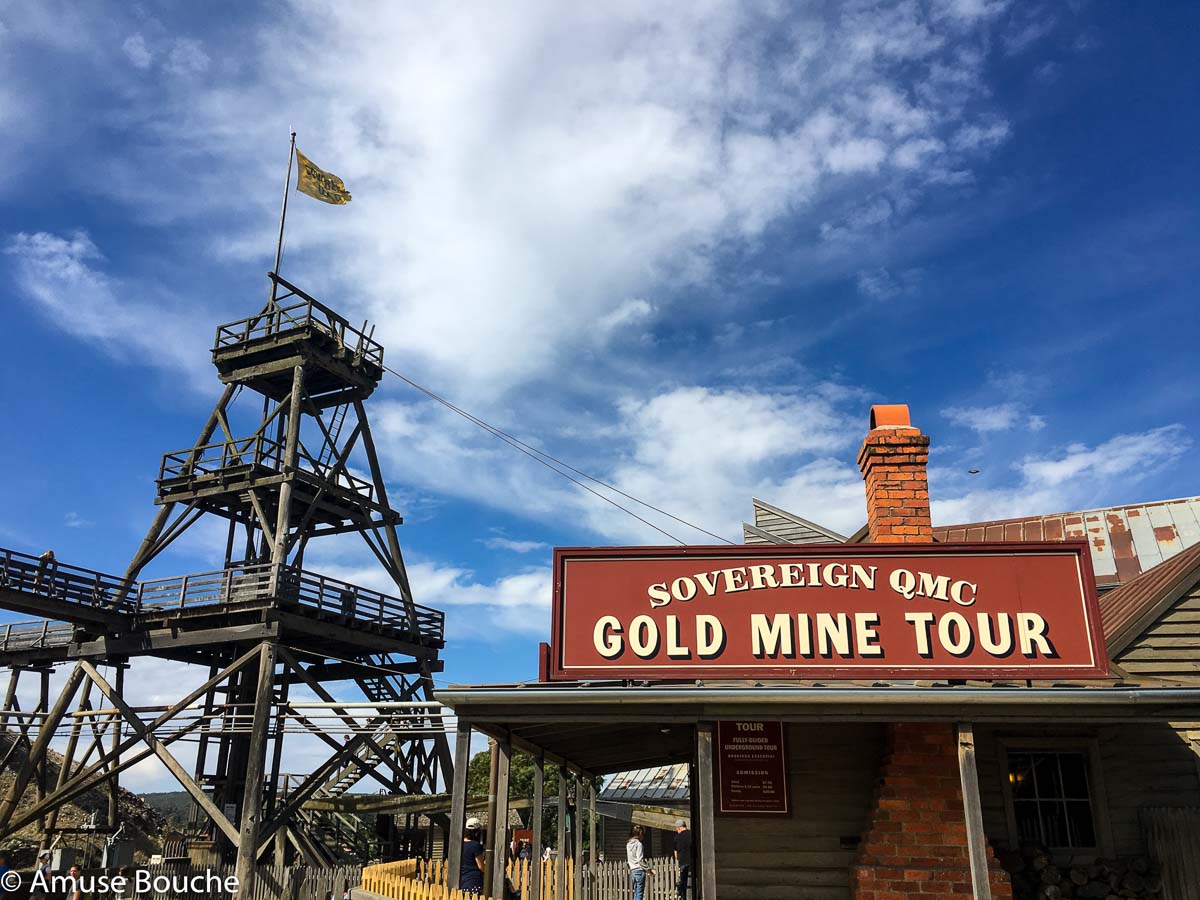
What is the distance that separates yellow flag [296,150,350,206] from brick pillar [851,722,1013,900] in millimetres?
27994

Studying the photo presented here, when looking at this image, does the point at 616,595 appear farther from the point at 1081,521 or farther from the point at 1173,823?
the point at 1081,521

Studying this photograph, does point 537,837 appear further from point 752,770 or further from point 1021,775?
point 1021,775

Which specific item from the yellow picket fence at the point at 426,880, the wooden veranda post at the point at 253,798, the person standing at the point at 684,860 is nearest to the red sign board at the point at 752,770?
the yellow picket fence at the point at 426,880

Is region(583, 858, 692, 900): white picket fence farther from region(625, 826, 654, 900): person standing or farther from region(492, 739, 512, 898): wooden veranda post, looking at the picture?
region(492, 739, 512, 898): wooden veranda post

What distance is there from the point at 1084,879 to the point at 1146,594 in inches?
182

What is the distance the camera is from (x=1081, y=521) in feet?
71.8

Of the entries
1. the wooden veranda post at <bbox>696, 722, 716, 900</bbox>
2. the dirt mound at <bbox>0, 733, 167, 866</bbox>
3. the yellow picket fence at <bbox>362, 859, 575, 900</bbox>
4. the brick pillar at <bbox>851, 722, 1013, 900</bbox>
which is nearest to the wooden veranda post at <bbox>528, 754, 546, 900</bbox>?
the yellow picket fence at <bbox>362, 859, 575, 900</bbox>

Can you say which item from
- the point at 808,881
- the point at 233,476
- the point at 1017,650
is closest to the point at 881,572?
the point at 1017,650

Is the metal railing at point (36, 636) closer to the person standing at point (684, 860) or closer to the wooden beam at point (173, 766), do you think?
the wooden beam at point (173, 766)

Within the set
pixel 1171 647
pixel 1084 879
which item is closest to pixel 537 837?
pixel 1084 879

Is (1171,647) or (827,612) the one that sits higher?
(827,612)

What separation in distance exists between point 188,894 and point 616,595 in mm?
16504

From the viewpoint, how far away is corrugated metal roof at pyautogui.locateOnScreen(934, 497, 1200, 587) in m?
20.2

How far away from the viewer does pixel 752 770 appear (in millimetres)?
11289
